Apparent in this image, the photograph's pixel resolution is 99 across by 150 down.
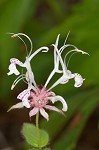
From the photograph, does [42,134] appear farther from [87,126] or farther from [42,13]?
[42,13]

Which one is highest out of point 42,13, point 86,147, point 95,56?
point 42,13

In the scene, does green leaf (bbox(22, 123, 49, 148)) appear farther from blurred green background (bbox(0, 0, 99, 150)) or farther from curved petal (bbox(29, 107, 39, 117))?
blurred green background (bbox(0, 0, 99, 150))

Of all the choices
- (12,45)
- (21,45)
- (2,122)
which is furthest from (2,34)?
(2,122)

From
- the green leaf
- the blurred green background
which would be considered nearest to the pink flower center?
the green leaf

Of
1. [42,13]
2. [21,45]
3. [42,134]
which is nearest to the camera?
[42,134]

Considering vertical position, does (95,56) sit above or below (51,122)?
above

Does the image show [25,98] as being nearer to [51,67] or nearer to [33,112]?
[33,112]

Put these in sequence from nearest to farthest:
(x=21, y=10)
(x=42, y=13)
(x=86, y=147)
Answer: (x=21, y=10)
(x=86, y=147)
(x=42, y=13)

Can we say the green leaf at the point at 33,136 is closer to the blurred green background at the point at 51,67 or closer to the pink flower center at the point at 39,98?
the pink flower center at the point at 39,98
